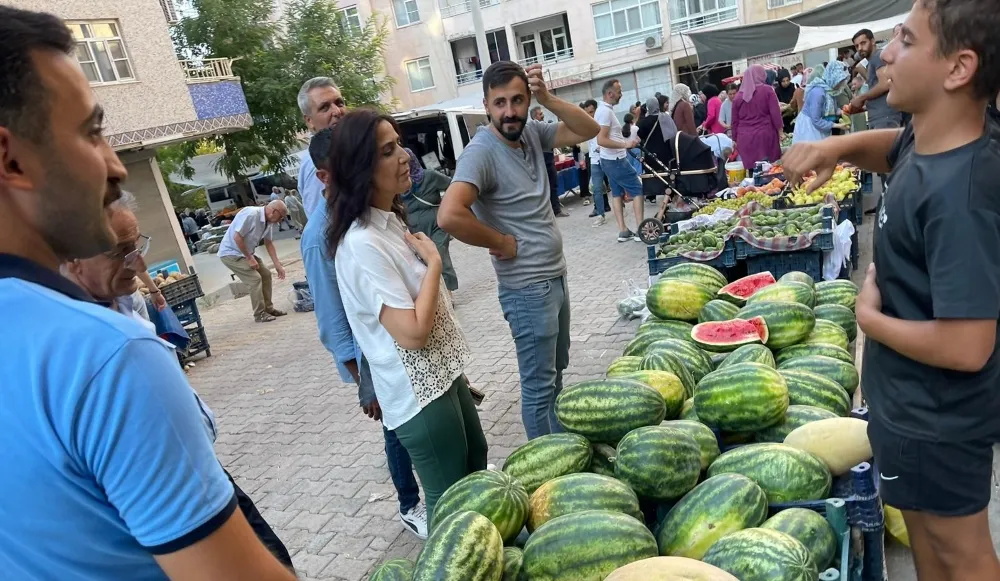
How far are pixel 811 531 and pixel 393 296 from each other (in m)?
1.60

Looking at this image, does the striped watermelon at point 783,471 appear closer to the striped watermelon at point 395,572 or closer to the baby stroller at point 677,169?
the striped watermelon at point 395,572

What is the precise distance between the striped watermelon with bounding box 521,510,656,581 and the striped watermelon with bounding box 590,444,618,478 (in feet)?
1.76

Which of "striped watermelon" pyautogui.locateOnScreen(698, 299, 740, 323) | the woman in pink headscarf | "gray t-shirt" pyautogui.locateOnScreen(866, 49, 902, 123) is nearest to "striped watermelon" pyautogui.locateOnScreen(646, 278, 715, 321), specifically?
"striped watermelon" pyautogui.locateOnScreen(698, 299, 740, 323)

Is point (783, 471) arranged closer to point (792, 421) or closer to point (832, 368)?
point (792, 421)

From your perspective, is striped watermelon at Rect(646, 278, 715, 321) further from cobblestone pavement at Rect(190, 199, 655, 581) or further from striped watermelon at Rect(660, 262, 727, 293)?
cobblestone pavement at Rect(190, 199, 655, 581)

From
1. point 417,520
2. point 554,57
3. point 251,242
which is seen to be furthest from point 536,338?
point 554,57

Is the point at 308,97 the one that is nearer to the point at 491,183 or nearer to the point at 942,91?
the point at 491,183

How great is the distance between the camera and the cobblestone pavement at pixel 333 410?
3.78 metres

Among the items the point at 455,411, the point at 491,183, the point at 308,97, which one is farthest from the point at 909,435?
the point at 308,97

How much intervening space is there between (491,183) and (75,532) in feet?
8.64

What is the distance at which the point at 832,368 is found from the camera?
9.41 feet

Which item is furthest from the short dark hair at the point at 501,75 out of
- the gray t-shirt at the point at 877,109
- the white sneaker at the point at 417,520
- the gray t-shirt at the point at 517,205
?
the gray t-shirt at the point at 877,109

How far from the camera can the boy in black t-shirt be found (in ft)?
5.01

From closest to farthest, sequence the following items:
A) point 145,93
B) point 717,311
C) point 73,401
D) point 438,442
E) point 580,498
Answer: point 73,401, point 580,498, point 438,442, point 717,311, point 145,93
